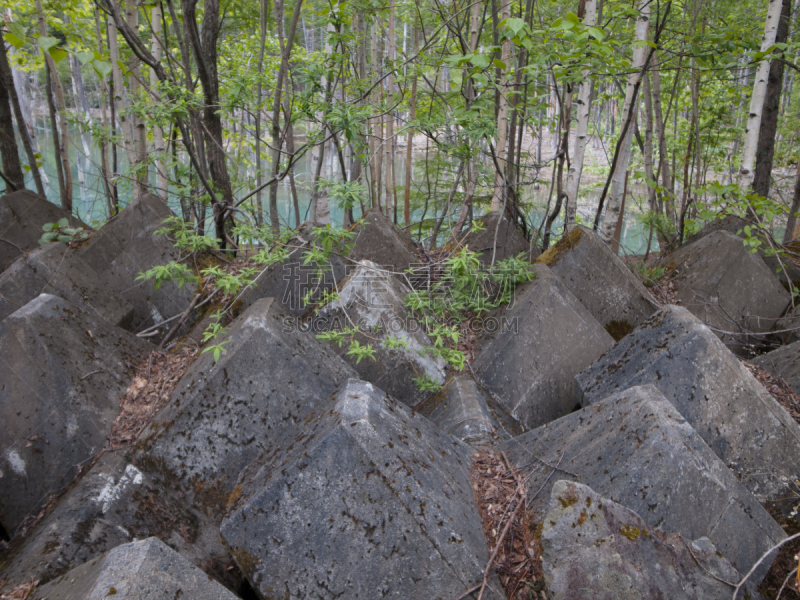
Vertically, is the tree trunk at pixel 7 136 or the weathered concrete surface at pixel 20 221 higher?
the tree trunk at pixel 7 136

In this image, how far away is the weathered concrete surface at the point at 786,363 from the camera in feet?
12.1

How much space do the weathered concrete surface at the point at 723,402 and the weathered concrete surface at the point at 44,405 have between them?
3.27 meters

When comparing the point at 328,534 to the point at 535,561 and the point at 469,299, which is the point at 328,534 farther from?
the point at 469,299

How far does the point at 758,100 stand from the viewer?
Answer: 555 centimetres

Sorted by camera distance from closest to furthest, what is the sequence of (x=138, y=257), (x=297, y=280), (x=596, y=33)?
1. (x=596, y=33)
2. (x=297, y=280)
3. (x=138, y=257)

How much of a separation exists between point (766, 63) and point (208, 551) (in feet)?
23.0

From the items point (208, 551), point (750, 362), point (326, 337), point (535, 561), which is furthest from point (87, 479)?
point (750, 362)

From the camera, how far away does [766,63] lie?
18.2ft

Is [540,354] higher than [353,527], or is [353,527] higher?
[353,527]

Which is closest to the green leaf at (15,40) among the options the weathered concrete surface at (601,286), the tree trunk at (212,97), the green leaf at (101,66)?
the green leaf at (101,66)

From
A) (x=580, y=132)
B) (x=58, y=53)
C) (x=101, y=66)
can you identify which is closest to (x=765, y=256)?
(x=580, y=132)

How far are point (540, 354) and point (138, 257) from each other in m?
3.97

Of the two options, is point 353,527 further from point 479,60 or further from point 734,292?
point 734,292

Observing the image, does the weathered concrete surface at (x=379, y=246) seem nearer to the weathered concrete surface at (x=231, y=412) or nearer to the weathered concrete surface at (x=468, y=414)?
the weathered concrete surface at (x=468, y=414)
